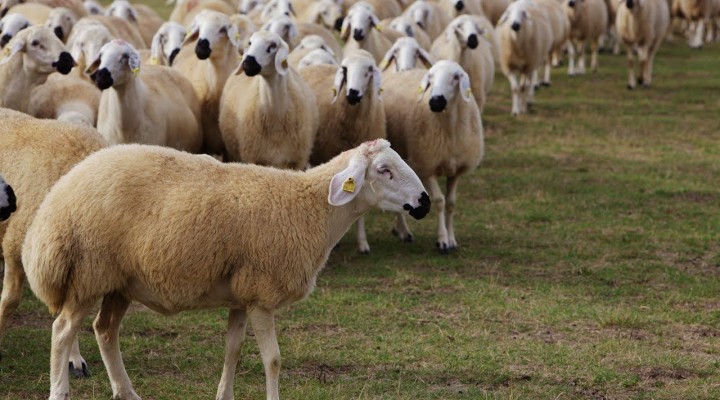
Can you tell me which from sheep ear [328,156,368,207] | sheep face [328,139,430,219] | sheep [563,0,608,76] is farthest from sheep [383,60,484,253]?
sheep [563,0,608,76]

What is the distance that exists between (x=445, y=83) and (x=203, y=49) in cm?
202

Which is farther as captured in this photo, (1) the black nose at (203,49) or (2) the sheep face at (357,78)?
(1) the black nose at (203,49)

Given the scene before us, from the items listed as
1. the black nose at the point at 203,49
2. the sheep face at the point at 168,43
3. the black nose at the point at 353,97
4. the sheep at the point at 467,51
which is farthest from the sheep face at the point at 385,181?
the sheep at the point at 467,51

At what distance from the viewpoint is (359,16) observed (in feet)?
42.8

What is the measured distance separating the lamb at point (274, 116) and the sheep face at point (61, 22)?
4355 millimetres

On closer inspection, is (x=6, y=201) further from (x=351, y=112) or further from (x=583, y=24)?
(x=583, y=24)

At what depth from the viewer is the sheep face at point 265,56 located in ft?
28.3

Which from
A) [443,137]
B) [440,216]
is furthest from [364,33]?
[440,216]

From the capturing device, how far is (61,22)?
1306 cm

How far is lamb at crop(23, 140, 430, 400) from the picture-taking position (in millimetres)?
5215

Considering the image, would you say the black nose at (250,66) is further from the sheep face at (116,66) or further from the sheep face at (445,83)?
the sheep face at (445,83)

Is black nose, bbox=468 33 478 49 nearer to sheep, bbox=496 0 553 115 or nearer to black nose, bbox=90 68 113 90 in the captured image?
sheep, bbox=496 0 553 115

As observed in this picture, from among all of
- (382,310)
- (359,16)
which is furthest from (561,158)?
(382,310)

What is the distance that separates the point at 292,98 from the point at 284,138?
0.32 metres
